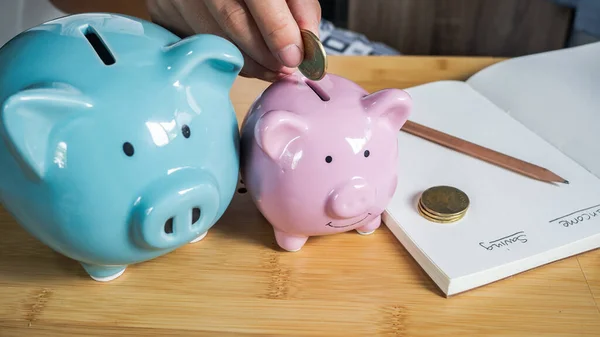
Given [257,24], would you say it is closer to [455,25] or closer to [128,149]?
[128,149]

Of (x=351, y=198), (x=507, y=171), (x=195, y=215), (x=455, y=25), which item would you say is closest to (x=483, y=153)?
(x=507, y=171)

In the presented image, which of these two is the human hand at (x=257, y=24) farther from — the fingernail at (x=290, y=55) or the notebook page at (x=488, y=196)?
the notebook page at (x=488, y=196)

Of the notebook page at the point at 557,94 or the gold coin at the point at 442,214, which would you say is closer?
the gold coin at the point at 442,214

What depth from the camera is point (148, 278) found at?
0.59 meters

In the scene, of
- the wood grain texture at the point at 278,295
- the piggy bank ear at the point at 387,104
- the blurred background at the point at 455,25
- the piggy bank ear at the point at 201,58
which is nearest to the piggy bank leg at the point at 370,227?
the wood grain texture at the point at 278,295

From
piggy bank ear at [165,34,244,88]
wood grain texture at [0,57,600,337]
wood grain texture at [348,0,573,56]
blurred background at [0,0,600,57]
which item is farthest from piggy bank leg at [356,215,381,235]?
wood grain texture at [348,0,573,56]

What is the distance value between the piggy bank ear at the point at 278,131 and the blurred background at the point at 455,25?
88 cm

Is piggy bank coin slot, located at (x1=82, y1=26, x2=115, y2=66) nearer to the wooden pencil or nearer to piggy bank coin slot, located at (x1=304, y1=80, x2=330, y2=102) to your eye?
piggy bank coin slot, located at (x1=304, y1=80, x2=330, y2=102)

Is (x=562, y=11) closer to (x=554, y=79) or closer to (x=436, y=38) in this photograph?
(x=436, y=38)

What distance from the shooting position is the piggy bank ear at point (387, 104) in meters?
0.56

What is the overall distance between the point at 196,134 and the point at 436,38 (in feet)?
4.20

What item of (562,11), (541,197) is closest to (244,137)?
(541,197)

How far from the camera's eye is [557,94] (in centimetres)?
86

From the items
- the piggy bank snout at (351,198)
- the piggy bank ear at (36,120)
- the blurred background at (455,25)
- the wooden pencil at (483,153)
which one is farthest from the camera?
the blurred background at (455,25)
